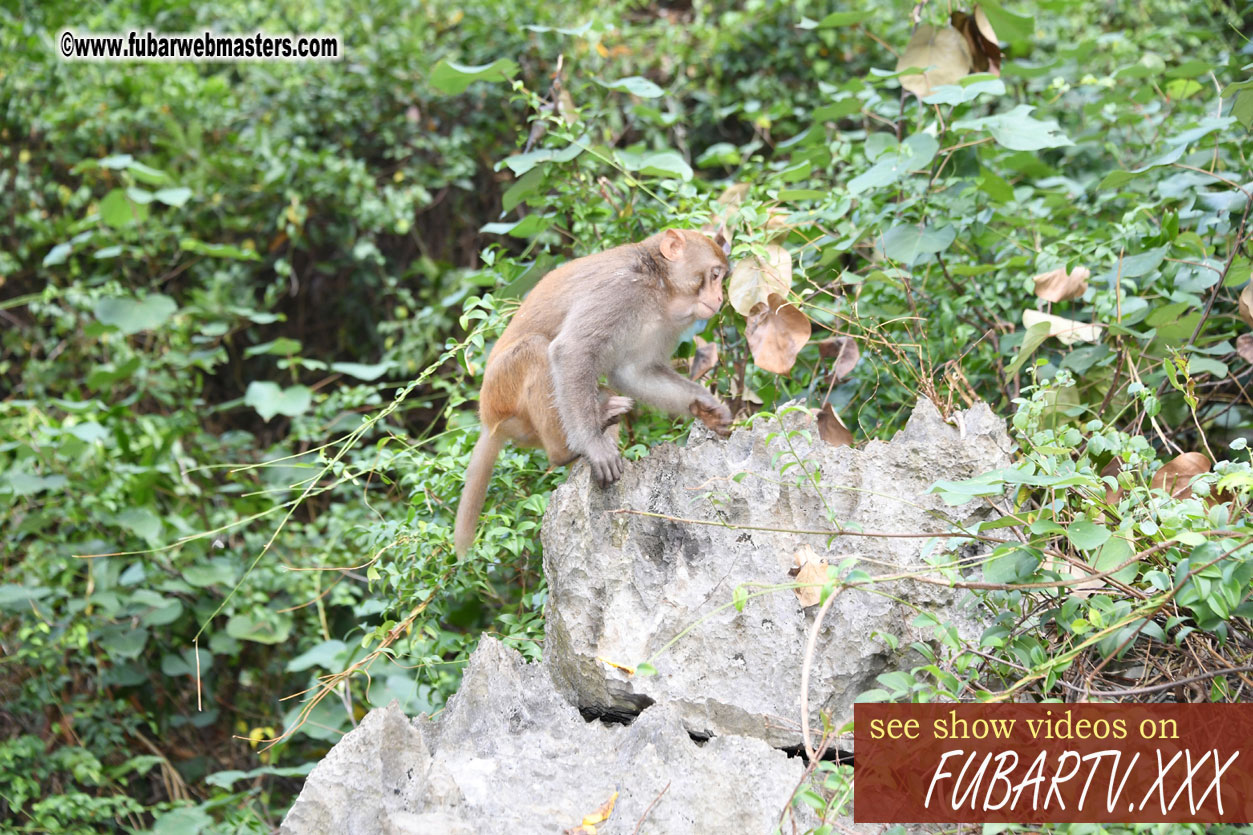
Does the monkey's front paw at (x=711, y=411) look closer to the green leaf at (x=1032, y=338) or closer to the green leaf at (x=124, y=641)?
the green leaf at (x=1032, y=338)

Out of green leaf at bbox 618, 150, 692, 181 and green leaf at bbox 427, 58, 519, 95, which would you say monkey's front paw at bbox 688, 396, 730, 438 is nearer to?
green leaf at bbox 618, 150, 692, 181

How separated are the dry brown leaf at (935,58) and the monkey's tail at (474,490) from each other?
2.11 meters

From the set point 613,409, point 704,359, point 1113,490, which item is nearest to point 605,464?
point 613,409

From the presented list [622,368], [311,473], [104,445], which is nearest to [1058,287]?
[622,368]

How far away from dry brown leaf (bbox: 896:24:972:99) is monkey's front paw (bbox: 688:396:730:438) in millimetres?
1464

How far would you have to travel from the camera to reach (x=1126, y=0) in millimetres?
6977

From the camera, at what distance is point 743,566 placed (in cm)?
269

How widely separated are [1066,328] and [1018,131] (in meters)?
0.87

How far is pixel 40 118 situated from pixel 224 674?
3.88 metres

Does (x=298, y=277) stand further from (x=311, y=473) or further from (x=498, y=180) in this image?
(x=311, y=473)

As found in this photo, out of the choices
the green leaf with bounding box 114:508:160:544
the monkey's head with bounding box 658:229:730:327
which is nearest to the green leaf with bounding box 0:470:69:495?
the green leaf with bounding box 114:508:160:544

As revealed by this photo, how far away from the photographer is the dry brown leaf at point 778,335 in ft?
10.9

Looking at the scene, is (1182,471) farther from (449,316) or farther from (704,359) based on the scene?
(449,316)

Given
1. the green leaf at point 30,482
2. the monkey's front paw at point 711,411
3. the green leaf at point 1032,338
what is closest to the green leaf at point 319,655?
the green leaf at point 30,482
